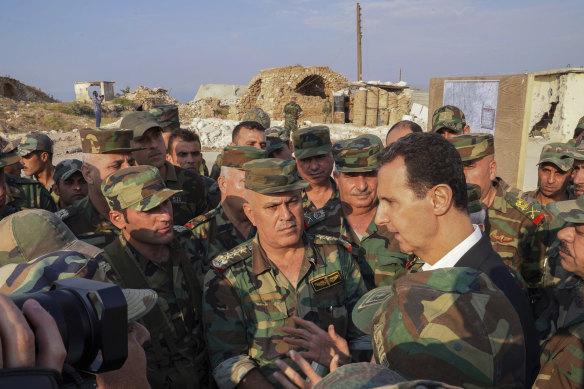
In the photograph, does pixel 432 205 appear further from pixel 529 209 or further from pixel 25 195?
pixel 25 195

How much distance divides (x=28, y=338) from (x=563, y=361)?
264cm

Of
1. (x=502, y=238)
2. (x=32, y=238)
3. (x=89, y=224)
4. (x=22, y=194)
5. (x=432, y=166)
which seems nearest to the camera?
(x=432, y=166)

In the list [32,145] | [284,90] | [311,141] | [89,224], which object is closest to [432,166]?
[311,141]

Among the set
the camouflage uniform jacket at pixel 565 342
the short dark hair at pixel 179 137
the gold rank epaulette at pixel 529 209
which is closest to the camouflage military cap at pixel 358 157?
the gold rank epaulette at pixel 529 209

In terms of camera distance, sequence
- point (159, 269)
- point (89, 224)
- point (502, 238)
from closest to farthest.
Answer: point (159, 269), point (502, 238), point (89, 224)

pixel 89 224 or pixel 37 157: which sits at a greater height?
pixel 37 157

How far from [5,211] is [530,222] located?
4.71 m

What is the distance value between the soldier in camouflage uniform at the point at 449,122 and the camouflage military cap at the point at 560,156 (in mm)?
1162

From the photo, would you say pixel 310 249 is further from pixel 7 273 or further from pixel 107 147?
pixel 107 147

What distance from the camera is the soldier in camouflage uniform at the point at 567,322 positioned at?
2.42m

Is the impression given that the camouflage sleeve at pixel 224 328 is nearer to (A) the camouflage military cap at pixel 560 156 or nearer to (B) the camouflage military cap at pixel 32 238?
(B) the camouflage military cap at pixel 32 238

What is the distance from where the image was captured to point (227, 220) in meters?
3.83

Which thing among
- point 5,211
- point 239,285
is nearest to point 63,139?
point 5,211

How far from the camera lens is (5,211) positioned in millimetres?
4223
